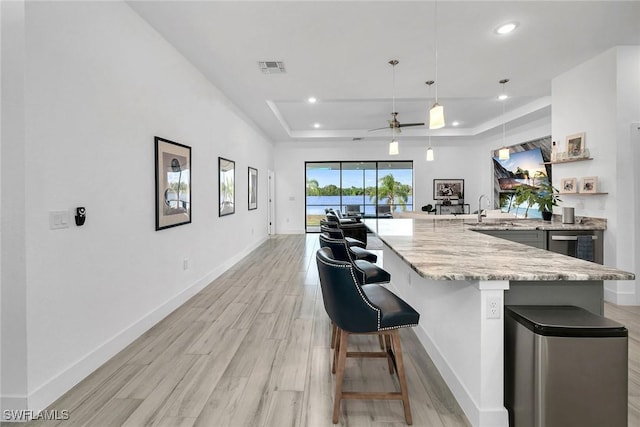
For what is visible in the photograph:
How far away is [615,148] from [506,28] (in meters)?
2.00

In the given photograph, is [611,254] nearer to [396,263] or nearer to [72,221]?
[396,263]

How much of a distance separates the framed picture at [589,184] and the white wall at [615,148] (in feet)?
0.17

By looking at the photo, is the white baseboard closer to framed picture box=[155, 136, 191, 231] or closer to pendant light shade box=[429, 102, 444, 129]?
framed picture box=[155, 136, 191, 231]

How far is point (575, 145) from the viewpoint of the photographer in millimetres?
4312

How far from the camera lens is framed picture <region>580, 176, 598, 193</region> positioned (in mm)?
3986

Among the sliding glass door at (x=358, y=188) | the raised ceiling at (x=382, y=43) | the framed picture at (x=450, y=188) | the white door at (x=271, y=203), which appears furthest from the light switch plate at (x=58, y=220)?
the framed picture at (x=450, y=188)

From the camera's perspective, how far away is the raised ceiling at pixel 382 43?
9.67 ft

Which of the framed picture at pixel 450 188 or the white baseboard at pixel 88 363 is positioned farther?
the framed picture at pixel 450 188

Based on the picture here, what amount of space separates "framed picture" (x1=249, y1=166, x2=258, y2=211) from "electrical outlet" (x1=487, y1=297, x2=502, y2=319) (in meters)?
6.07

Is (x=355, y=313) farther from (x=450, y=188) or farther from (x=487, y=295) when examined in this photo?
(x=450, y=188)

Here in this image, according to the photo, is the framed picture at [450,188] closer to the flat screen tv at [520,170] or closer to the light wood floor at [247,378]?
the flat screen tv at [520,170]

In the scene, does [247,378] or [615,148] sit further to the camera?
[615,148]

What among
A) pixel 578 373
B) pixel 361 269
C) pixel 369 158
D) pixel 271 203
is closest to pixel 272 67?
pixel 361 269

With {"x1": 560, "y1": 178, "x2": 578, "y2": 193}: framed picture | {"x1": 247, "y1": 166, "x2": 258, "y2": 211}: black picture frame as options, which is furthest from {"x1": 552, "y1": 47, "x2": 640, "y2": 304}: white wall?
{"x1": 247, "y1": 166, "x2": 258, "y2": 211}: black picture frame
